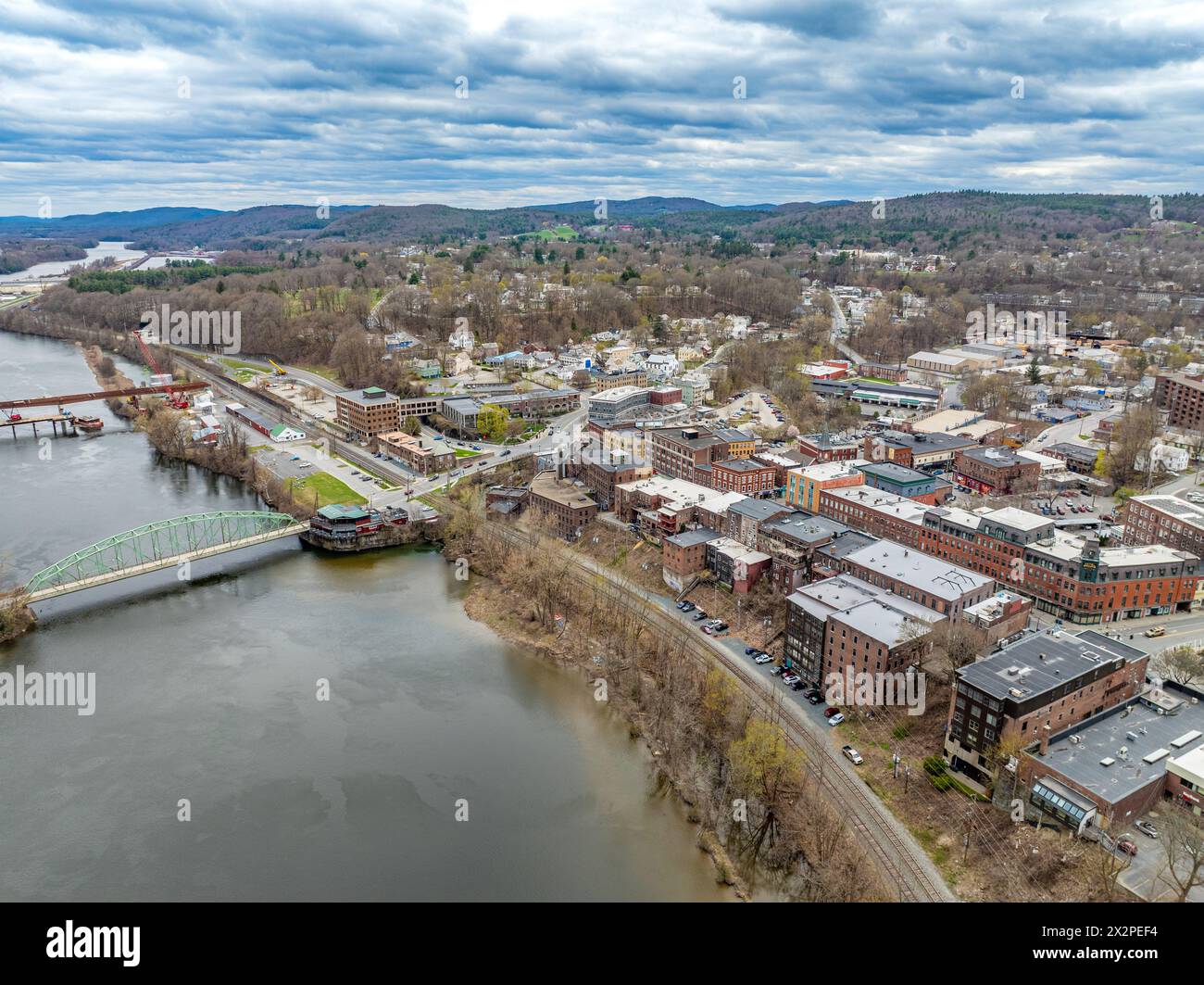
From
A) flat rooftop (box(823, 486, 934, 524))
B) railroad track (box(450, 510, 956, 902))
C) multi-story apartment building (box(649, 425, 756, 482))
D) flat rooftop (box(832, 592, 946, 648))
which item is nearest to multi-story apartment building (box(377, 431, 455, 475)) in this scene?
multi-story apartment building (box(649, 425, 756, 482))

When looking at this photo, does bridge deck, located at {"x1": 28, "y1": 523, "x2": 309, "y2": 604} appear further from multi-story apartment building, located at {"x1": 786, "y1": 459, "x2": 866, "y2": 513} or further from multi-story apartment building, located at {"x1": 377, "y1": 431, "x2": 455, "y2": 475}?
multi-story apartment building, located at {"x1": 786, "y1": 459, "x2": 866, "y2": 513}

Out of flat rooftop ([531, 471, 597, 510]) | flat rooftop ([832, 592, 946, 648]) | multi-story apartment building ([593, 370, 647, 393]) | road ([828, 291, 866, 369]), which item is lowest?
flat rooftop ([832, 592, 946, 648])

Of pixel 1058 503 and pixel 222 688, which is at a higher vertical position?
pixel 1058 503

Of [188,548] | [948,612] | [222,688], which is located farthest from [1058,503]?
[188,548]

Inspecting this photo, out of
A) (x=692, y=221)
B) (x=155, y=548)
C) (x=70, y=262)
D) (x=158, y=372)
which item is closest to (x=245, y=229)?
(x=70, y=262)

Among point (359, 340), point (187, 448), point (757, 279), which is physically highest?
point (757, 279)

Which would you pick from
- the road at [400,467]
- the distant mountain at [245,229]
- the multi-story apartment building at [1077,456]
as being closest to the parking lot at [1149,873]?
the multi-story apartment building at [1077,456]
